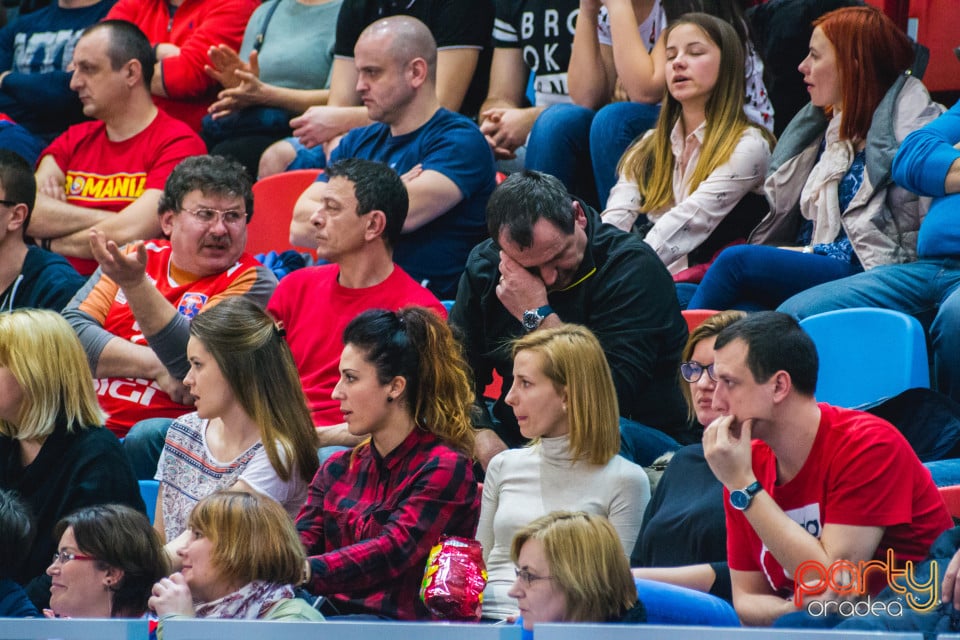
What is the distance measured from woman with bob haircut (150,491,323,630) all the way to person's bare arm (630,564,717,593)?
61 centimetres

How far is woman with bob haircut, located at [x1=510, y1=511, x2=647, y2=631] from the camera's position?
2.27 metres

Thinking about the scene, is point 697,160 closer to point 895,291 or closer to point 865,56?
point 865,56

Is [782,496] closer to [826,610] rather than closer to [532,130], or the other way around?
[826,610]

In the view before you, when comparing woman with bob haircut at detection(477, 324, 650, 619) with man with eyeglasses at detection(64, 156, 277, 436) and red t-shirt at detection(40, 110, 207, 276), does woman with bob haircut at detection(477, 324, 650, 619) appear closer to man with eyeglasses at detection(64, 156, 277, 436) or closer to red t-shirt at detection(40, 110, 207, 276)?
man with eyeglasses at detection(64, 156, 277, 436)

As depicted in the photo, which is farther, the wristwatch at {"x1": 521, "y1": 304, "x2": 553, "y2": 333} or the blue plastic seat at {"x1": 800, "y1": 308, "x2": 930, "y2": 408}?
the wristwatch at {"x1": 521, "y1": 304, "x2": 553, "y2": 333}

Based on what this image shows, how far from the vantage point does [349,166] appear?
3.76 m

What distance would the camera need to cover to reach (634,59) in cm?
427

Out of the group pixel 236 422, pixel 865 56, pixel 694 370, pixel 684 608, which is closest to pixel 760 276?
pixel 865 56

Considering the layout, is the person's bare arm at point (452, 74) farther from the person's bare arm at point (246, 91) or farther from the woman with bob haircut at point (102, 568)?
the woman with bob haircut at point (102, 568)

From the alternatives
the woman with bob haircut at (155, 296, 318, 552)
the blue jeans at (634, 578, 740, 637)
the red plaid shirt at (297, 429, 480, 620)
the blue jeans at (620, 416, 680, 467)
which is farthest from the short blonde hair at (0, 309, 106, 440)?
the blue jeans at (634, 578, 740, 637)

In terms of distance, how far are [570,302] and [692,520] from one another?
813mm

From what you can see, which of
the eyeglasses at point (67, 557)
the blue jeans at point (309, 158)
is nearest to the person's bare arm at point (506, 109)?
the blue jeans at point (309, 158)

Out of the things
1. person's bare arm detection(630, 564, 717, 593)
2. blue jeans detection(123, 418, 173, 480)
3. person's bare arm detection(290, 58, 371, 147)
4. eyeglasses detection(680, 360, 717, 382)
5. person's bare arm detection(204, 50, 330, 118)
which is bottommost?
blue jeans detection(123, 418, 173, 480)

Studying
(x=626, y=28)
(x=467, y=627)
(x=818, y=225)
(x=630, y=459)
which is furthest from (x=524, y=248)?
(x=467, y=627)
